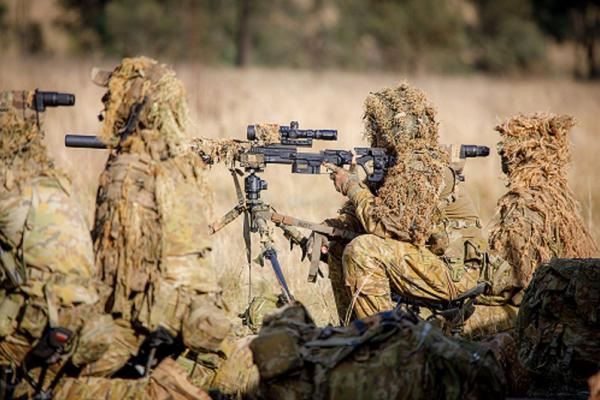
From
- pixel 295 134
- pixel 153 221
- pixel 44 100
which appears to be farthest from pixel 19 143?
pixel 295 134

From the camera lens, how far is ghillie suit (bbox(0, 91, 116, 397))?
4.70 meters

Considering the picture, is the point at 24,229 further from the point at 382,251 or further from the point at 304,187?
the point at 304,187

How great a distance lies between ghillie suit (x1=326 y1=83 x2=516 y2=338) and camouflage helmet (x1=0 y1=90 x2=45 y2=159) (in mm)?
2343

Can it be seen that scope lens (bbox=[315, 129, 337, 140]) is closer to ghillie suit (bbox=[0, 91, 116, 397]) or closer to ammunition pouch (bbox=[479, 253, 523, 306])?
ammunition pouch (bbox=[479, 253, 523, 306])

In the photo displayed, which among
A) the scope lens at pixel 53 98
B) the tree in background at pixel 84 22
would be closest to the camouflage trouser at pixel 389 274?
the scope lens at pixel 53 98

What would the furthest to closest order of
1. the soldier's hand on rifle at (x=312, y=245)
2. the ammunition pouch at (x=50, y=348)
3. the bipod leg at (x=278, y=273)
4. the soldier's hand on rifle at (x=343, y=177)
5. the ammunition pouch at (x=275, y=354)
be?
1. the soldier's hand on rifle at (x=312, y=245)
2. the soldier's hand on rifle at (x=343, y=177)
3. the bipod leg at (x=278, y=273)
4. the ammunition pouch at (x=275, y=354)
5. the ammunition pouch at (x=50, y=348)

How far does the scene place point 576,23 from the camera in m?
43.9

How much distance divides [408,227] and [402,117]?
2.57 feet

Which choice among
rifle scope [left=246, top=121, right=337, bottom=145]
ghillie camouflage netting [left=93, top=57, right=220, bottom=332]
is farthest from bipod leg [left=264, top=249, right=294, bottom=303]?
ghillie camouflage netting [left=93, top=57, right=220, bottom=332]

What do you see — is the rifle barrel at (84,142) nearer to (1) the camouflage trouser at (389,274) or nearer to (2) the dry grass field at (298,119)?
(2) the dry grass field at (298,119)

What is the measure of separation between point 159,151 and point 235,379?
50.5 inches

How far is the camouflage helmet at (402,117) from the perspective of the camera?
21.7ft

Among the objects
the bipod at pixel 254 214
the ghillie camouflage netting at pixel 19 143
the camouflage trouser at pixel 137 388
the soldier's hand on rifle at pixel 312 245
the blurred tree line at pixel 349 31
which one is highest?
the blurred tree line at pixel 349 31

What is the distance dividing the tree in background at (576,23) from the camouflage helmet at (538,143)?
35207 mm
